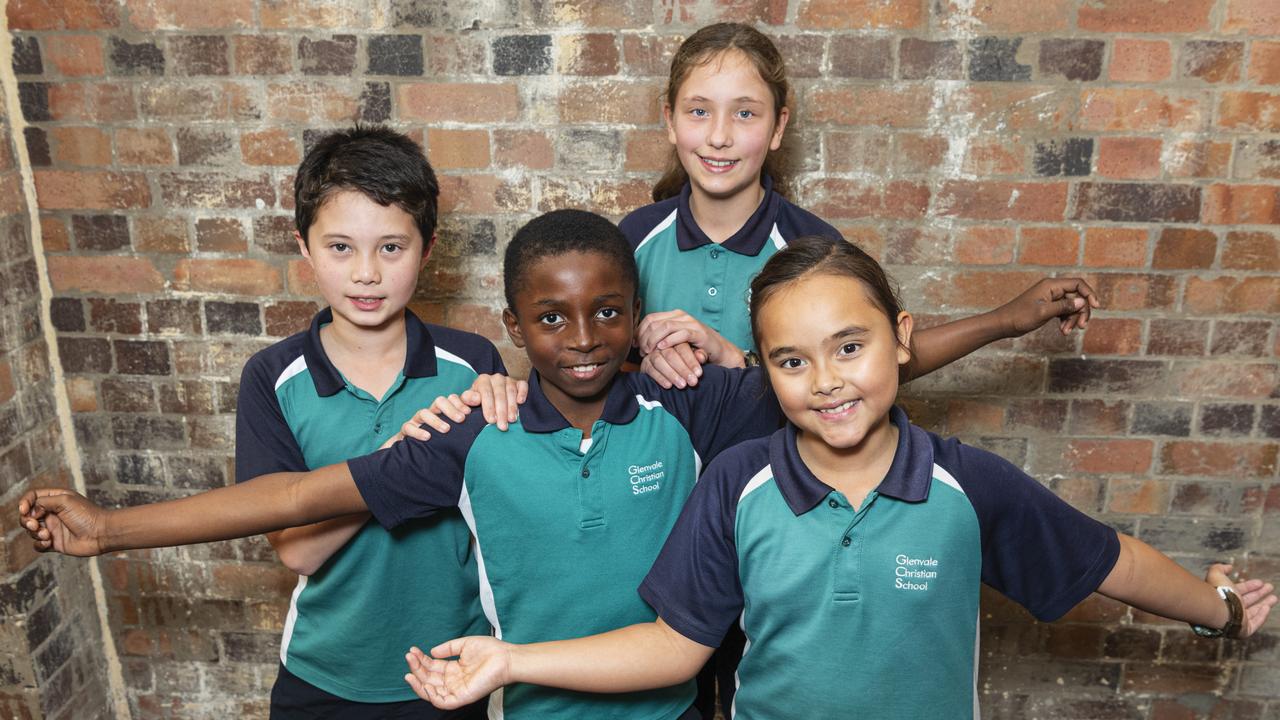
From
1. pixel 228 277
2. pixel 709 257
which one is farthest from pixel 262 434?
pixel 709 257

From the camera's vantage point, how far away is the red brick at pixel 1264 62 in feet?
7.36

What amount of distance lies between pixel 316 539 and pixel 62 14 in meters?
1.48

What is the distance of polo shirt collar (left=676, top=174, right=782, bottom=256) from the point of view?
208 cm

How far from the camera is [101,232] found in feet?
8.23

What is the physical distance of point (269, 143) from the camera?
2.42 metres

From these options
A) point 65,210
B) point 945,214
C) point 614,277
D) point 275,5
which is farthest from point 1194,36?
point 65,210

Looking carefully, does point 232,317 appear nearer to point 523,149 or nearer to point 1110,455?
point 523,149

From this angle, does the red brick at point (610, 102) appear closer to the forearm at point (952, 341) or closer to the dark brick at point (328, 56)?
the dark brick at point (328, 56)

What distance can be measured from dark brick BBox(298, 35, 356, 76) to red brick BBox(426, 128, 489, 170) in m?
0.25

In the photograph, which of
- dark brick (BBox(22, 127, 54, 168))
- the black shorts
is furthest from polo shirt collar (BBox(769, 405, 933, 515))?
dark brick (BBox(22, 127, 54, 168))

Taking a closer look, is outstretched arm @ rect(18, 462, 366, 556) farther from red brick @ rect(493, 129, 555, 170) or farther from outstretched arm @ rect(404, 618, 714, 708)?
red brick @ rect(493, 129, 555, 170)

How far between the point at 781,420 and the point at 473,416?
1.82ft

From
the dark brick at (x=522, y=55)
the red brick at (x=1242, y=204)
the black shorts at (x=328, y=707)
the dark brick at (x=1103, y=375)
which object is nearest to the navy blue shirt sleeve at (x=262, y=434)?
the black shorts at (x=328, y=707)

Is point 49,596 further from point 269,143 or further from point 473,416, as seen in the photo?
point 473,416
